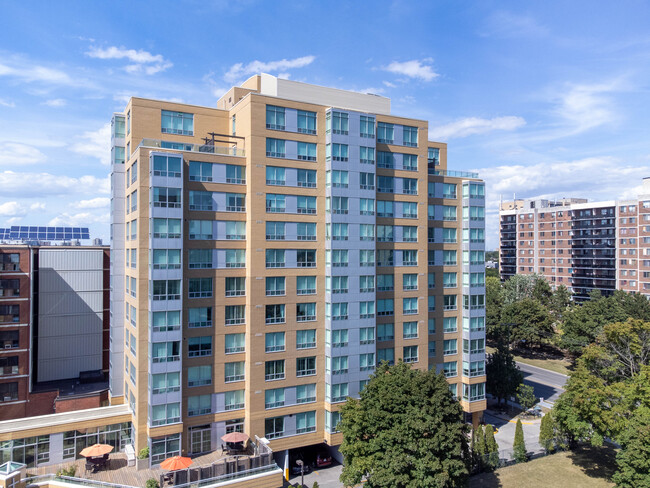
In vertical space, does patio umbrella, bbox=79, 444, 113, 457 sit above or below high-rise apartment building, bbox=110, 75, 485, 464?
below

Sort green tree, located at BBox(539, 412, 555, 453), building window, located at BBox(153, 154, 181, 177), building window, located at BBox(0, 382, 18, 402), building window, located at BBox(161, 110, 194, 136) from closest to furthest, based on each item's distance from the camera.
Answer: building window, located at BBox(153, 154, 181, 177) → building window, located at BBox(161, 110, 194, 136) → building window, located at BBox(0, 382, 18, 402) → green tree, located at BBox(539, 412, 555, 453)

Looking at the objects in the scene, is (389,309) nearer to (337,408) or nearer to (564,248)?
(337,408)

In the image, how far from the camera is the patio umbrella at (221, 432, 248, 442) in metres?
40.6

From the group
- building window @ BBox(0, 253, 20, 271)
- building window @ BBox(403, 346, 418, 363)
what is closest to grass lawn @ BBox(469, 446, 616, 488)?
building window @ BBox(403, 346, 418, 363)

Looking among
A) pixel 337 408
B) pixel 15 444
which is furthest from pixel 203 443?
pixel 15 444

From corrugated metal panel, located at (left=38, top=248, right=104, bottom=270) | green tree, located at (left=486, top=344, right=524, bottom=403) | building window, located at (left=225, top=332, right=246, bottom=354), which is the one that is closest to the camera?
building window, located at (left=225, top=332, right=246, bottom=354)

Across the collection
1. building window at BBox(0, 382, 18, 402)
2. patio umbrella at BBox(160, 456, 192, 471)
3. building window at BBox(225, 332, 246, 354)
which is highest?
building window at BBox(225, 332, 246, 354)

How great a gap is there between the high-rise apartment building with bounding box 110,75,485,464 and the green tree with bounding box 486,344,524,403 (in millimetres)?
10386

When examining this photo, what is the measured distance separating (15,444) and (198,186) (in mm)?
27902

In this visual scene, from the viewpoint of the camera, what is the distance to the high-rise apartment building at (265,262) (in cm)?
4066

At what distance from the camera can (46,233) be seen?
86188mm

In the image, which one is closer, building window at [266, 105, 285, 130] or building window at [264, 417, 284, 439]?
building window at [264, 417, 284, 439]

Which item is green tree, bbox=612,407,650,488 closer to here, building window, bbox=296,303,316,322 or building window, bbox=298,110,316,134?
building window, bbox=296,303,316,322

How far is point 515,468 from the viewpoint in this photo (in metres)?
45.6
